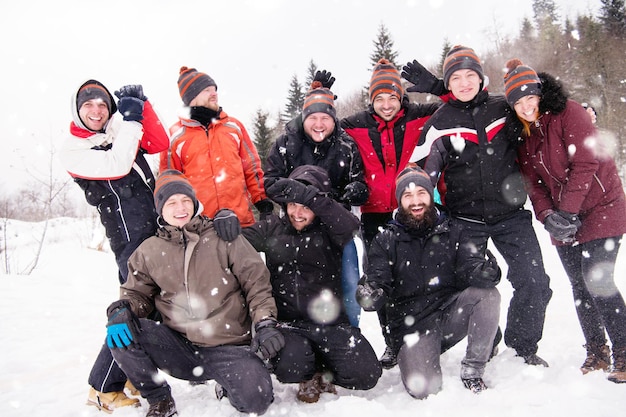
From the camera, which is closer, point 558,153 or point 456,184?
point 558,153

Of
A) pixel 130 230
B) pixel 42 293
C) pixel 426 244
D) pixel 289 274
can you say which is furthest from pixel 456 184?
pixel 42 293

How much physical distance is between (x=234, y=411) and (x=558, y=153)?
3081mm

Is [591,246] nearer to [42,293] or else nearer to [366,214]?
[366,214]

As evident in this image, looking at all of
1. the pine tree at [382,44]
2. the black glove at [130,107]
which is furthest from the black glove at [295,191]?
the pine tree at [382,44]

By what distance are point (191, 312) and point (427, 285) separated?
1837mm

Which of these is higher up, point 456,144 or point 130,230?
point 456,144

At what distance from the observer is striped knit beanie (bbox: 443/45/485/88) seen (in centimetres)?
360

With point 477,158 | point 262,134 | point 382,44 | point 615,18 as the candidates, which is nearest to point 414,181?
point 477,158

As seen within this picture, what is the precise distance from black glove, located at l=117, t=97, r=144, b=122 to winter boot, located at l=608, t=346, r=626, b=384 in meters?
4.12

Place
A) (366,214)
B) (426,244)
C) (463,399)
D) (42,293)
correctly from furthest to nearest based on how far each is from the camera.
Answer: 1. (42,293)
2. (366,214)
3. (426,244)
4. (463,399)

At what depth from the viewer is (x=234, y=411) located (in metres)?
2.91

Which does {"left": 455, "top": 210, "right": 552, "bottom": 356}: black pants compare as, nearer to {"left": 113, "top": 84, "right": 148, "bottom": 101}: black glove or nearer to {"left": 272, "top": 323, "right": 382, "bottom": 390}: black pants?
{"left": 272, "top": 323, "right": 382, "bottom": 390}: black pants

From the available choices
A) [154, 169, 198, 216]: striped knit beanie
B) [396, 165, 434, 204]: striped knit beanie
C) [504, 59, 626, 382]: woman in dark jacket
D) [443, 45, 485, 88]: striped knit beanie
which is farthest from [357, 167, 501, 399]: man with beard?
[154, 169, 198, 216]: striped knit beanie

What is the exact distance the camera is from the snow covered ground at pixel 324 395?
2594 millimetres
